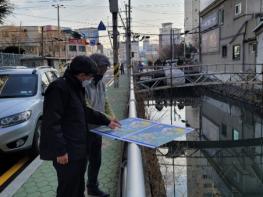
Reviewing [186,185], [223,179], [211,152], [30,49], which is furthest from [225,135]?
[30,49]

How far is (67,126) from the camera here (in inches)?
124

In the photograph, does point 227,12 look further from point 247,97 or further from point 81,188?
point 81,188

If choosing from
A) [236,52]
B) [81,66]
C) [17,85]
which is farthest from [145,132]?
[236,52]

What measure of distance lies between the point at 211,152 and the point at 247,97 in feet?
34.2

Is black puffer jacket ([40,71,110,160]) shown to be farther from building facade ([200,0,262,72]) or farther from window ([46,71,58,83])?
building facade ([200,0,262,72])

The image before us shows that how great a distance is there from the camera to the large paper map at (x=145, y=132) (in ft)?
11.0

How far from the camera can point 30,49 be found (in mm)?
73938

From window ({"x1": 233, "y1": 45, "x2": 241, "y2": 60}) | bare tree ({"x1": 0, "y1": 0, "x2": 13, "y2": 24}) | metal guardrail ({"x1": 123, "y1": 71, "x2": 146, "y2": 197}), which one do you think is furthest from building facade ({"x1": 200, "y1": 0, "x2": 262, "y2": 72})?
metal guardrail ({"x1": 123, "y1": 71, "x2": 146, "y2": 197})

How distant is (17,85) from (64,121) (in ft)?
16.0

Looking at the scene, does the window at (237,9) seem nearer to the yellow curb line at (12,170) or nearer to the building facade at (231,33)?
the building facade at (231,33)

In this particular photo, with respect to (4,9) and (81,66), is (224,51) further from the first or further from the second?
(81,66)

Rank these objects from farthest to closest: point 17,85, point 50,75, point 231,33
Result: point 231,33
point 50,75
point 17,85

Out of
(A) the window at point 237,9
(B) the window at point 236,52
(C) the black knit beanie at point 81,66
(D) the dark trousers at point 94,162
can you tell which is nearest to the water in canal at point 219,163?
(D) the dark trousers at point 94,162

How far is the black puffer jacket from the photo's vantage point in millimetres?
2980
